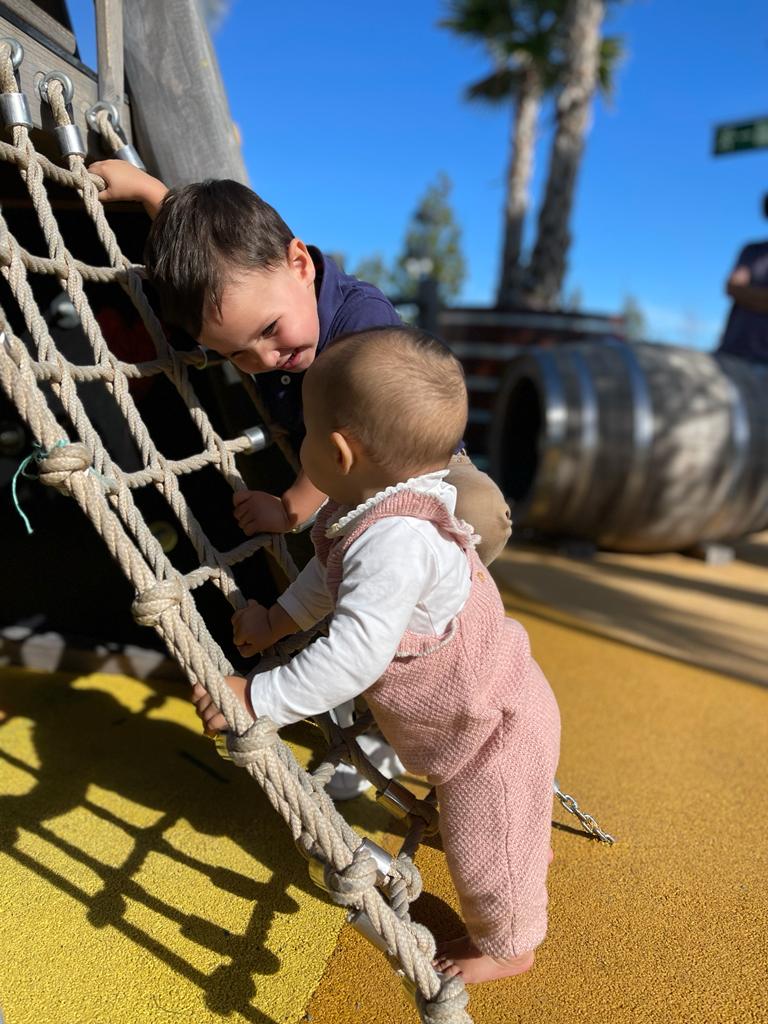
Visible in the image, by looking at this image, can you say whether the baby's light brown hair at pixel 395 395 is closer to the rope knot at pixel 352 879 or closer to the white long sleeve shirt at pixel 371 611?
the white long sleeve shirt at pixel 371 611

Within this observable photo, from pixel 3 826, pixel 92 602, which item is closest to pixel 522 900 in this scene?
pixel 3 826

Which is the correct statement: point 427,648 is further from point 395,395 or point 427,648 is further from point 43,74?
point 43,74

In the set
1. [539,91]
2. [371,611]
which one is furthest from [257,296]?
[539,91]

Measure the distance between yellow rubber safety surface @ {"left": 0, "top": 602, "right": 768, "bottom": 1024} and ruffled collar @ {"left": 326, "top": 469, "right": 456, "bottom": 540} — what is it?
727 mm

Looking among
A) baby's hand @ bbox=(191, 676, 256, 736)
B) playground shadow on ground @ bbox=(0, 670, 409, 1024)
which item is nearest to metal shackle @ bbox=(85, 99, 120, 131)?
baby's hand @ bbox=(191, 676, 256, 736)

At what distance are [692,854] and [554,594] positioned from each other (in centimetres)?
197

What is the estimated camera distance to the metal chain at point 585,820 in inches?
57.7

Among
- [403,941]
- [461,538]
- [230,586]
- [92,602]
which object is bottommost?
[92,602]

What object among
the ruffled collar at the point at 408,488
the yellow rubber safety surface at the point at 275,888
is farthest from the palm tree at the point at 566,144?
the ruffled collar at the point at 408,488

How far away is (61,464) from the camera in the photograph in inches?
40.4

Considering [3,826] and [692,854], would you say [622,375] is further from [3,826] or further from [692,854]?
[3,826]

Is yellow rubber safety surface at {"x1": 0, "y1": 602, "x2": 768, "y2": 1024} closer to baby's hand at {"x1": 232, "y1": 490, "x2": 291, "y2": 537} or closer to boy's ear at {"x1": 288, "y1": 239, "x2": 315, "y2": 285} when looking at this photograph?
baby's hand at {"x1": 232, "y1": 490, "x2": 291, "y2": 537}

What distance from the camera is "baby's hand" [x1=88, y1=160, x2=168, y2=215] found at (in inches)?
63.9

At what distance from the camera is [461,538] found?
112 cm
